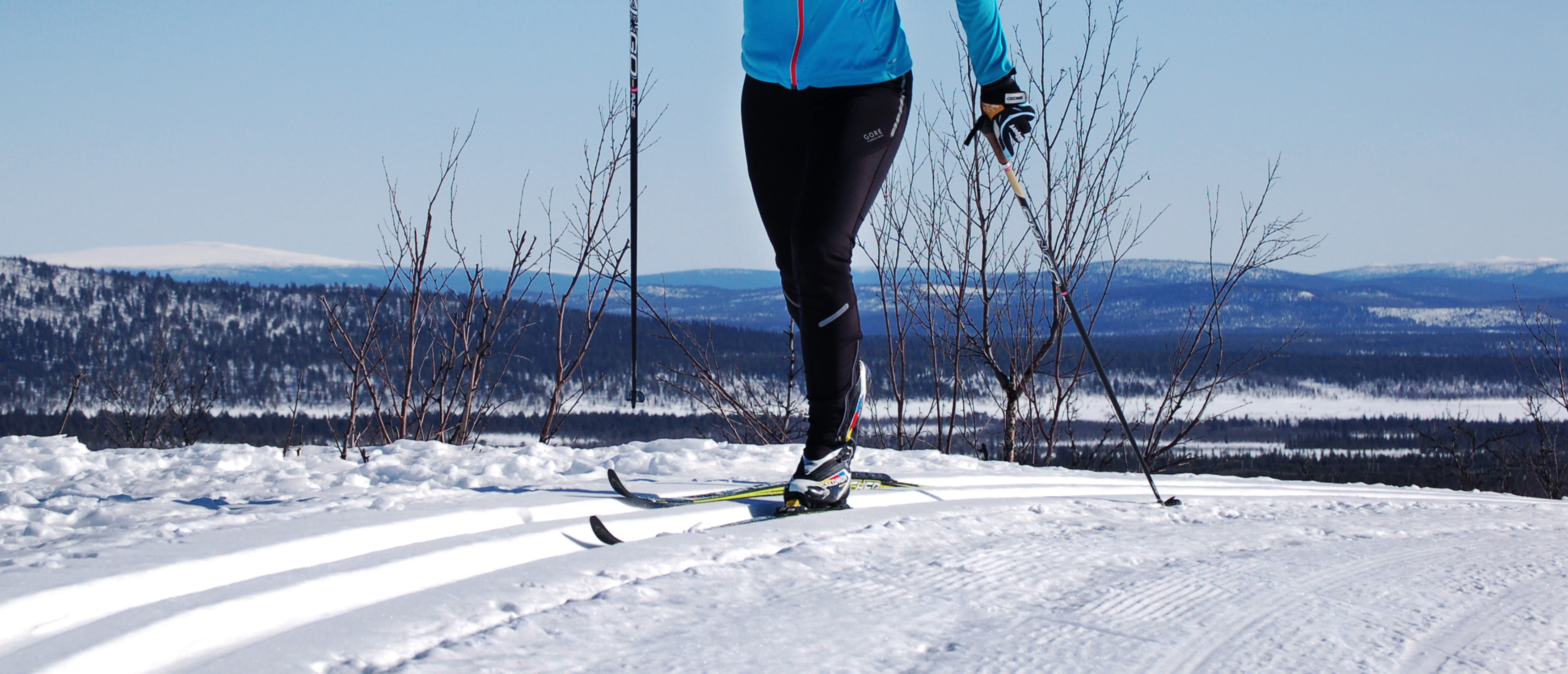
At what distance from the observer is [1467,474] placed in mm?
13328

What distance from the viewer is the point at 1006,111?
250cm

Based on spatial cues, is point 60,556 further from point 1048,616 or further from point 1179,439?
point 1179,439

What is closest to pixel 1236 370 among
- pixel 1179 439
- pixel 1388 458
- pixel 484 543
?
pixel 1179 439

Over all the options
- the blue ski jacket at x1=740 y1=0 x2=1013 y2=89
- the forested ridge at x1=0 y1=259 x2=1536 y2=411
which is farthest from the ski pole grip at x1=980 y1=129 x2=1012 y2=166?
the forested ridge at x1=0 y1=259 x2=1536 y2=411

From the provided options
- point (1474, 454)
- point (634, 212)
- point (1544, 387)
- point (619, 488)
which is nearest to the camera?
point (619, 488)

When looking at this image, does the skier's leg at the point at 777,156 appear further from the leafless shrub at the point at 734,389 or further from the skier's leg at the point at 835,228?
the leafless shrub at the point at 734,389

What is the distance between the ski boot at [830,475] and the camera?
219 centimetres

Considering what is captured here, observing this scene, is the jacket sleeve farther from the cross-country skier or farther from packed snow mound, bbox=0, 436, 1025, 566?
packed snow mound, bbox=0, 436, 1025, 566

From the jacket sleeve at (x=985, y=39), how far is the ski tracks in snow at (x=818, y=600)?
43.4 inches

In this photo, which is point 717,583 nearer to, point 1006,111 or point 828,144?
point 828,144

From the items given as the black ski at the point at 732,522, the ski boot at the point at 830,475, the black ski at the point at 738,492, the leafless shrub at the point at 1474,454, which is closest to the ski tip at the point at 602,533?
the black ski at the point at 732,522

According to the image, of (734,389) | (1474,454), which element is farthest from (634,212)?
(1474,454)

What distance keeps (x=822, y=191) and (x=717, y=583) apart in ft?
3.46

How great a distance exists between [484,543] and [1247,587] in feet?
3.92
